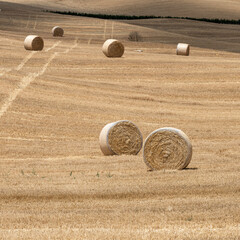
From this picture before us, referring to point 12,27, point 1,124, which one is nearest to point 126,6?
→ point 12,27

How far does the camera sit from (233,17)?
79875mm

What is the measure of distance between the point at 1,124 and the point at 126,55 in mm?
19781

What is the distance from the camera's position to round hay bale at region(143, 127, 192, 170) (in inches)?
614

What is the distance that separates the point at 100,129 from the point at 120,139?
6.49 metres

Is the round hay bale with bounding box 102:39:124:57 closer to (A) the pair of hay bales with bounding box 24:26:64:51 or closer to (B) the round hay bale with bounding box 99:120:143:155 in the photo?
(A) the pair of hay bales with bounding box 24:26:64:51

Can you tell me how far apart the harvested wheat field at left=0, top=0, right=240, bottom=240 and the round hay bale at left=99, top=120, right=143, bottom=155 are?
22.5 inches

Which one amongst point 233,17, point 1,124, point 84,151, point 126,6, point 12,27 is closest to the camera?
point 84,151

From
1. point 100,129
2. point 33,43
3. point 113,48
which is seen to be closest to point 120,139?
point 100,129

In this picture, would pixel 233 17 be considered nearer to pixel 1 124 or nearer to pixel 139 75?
pixel 139 75

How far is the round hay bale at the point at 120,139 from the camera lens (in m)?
18.5

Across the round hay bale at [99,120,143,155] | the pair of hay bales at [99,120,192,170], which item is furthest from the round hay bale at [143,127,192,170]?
the round hay bale at [99,120,143,155]

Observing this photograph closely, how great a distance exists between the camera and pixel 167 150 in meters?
15.7

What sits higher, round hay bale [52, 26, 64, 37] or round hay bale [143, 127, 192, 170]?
round hay bale [143, 127, 192, 170]

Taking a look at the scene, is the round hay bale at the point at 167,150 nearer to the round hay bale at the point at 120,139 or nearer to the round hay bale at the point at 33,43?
the round hay bale at the point at 120,139
